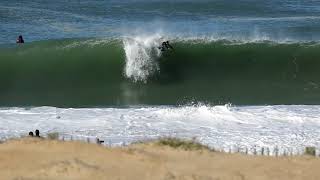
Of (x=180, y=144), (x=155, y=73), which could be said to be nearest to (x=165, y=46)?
(x=155, y=73)

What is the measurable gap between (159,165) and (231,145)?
305 centimetres

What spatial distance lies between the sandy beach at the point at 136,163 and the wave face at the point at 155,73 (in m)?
7.69

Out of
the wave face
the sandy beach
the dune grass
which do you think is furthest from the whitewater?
the wave face

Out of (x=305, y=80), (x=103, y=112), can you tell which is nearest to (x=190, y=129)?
(x=103, y=112)

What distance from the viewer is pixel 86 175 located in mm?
8938

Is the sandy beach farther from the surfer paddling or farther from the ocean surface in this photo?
the surfer paddling

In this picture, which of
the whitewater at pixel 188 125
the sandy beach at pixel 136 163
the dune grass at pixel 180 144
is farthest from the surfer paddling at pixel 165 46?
the sandy beach at pixel 136 163

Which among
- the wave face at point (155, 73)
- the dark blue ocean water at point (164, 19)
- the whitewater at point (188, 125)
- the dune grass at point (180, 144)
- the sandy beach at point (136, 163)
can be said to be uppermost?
the dark blue ocean water at point (164, 19)

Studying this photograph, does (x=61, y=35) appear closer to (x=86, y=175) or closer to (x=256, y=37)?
(x=256, y=37)

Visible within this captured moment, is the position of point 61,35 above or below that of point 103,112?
above

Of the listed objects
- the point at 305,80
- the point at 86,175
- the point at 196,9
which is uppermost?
the point at 196,9

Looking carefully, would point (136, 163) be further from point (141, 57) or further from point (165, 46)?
point (165, 46)

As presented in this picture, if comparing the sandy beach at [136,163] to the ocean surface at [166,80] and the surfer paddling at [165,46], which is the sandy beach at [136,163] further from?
the surfer paddling at [165,46]

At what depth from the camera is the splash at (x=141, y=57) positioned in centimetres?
2141
